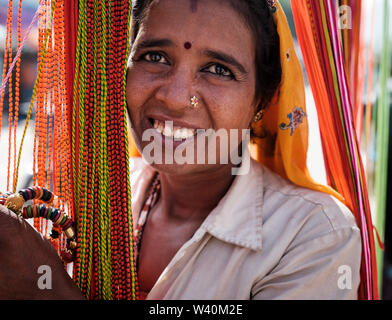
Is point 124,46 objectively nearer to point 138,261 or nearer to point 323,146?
point 323,146

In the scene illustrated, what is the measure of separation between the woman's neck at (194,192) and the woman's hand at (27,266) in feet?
2.12

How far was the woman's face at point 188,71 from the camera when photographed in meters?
1.45

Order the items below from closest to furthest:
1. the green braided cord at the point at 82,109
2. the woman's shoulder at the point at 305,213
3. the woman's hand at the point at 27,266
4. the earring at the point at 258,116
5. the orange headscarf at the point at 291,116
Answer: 1. the woman's hand at the point at 27,266
2. the green braided cord at the point at 82,109
3. the woman's shoulder at the point at 305,213
4. the orange headscarf at the point at 291,116
5. the earring at the point at 258,116

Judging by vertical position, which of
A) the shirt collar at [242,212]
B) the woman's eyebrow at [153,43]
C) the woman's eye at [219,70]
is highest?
the woman's eyebrow at [153,43]

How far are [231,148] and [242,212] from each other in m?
0.24

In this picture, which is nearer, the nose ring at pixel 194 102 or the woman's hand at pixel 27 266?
the woman's hand at pixel 27 266

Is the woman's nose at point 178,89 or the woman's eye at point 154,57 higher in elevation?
the woman's eye at point 154,57

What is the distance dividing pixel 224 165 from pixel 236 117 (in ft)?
0.88

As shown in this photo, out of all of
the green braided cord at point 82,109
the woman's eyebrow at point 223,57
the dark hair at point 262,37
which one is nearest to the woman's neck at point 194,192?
the dark hair at point 262,37

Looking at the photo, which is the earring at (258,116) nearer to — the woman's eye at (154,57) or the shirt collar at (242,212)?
the shirt collar at (242,212)

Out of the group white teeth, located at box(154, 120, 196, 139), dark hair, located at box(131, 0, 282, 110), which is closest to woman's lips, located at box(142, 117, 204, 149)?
white teeth, located at box(154, 120, 196, 139)

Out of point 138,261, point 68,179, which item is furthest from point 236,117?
point 138,261

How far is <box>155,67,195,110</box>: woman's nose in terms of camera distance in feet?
4.72

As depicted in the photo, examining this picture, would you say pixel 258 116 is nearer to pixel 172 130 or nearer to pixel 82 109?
pixel 172 130
